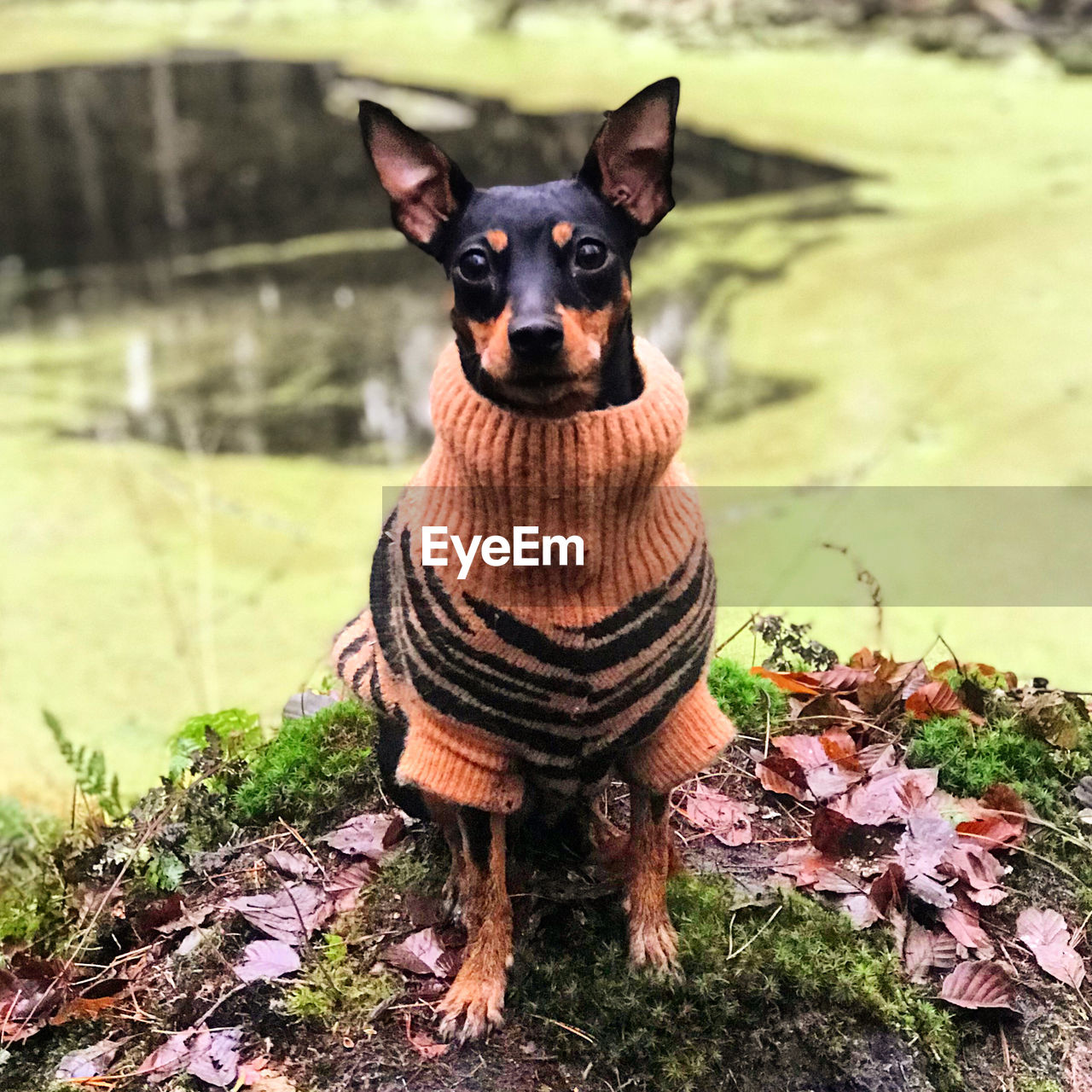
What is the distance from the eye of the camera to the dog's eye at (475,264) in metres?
0.89

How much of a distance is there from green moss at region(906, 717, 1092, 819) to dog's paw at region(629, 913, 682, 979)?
1.70 ft

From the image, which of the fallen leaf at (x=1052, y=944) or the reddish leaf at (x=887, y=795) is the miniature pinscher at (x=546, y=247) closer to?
the reddish leaf at (x=887, y=795)

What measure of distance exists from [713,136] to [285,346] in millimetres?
1674

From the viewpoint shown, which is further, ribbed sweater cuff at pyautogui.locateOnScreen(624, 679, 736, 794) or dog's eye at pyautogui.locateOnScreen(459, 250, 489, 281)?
ribbed sweater cuff at pyautogui.locateOnScreen(624, 679, 736, 794)

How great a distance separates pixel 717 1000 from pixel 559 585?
1.62 ft

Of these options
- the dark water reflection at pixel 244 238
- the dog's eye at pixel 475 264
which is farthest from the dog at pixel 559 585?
the dark water reflection at pixel 244 238

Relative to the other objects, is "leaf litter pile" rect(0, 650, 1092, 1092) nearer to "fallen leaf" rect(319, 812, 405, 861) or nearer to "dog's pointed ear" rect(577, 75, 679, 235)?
"fallen leaf" rect(319, 812, 405, 861)

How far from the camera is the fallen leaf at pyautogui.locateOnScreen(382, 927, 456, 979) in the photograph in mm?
1181

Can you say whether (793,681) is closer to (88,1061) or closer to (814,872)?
(814,872)

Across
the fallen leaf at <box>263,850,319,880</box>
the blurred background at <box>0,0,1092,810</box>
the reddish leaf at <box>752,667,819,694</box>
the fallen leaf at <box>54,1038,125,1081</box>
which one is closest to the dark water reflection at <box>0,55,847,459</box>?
the blurred background at <box>0,0,1092,810</box>

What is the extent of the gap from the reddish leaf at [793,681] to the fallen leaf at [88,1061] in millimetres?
1017

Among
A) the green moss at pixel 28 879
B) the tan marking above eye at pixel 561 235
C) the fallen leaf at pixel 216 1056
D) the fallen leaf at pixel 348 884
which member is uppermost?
the tan marking above eye at pixel 561 235

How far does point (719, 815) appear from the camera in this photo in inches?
55.0

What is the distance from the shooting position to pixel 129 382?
3.36 m
